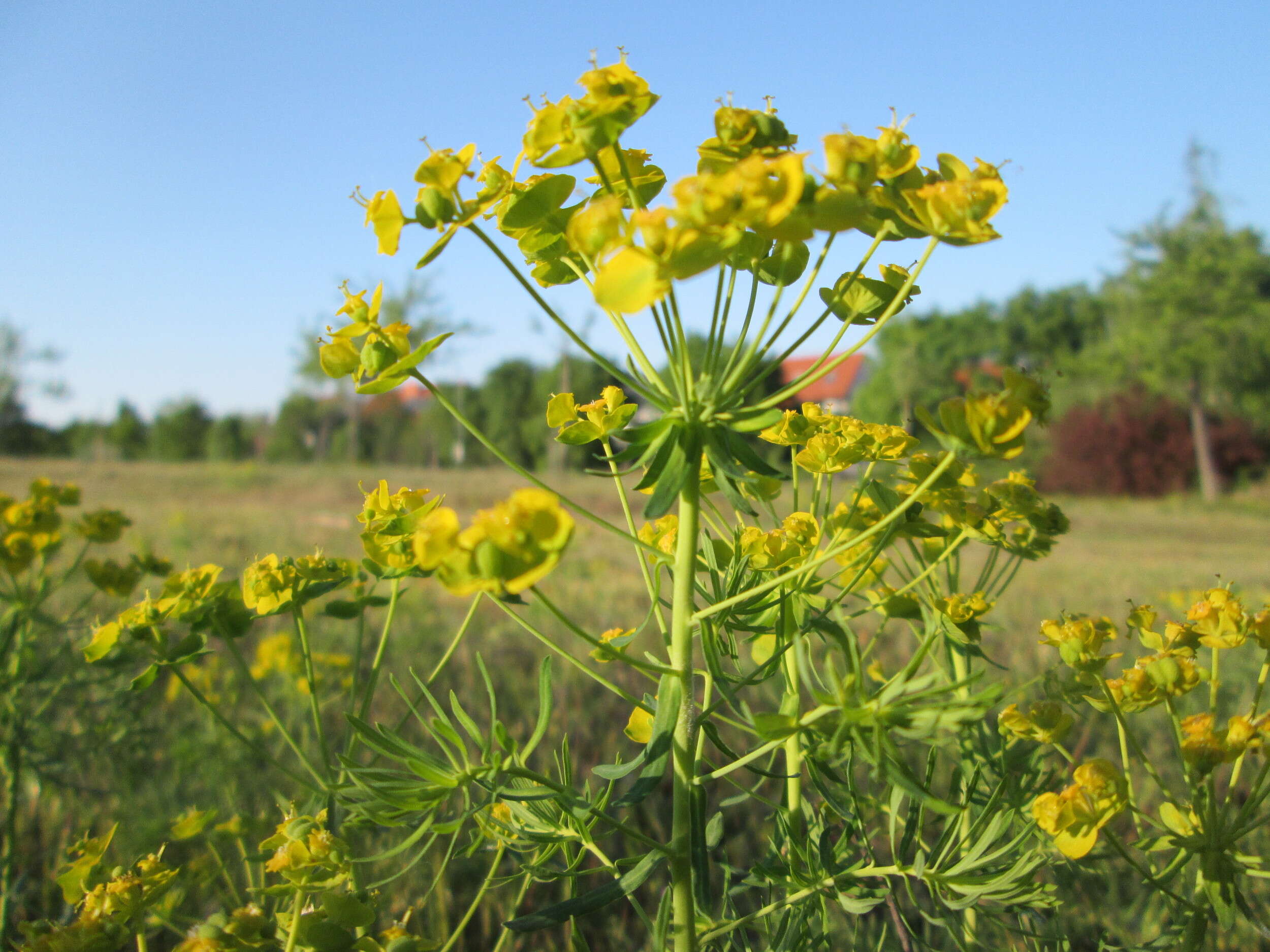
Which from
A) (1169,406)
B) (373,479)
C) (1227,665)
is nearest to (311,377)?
(373,479)

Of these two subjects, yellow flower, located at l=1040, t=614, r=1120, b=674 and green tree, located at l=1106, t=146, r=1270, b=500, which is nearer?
yellow flower, located at l=1040, t=614, r=1120, b=674

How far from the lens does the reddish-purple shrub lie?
23516mm

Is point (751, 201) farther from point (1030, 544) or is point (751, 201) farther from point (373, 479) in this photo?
point (373, 479)

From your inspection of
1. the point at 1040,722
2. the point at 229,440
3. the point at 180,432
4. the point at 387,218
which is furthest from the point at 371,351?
the point at 180,432

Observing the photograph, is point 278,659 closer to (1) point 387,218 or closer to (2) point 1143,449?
(1) point 387,218

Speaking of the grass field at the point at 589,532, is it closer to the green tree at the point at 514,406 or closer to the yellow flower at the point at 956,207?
the yellow flower at the point at 956,207

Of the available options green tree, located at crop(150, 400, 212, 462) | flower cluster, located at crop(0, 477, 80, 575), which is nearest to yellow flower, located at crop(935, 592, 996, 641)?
flower cluster, located at crop(0, 477, 80, 575)

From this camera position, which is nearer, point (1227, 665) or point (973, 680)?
point (973, 680)

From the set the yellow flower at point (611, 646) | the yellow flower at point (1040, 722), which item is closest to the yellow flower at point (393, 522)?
the yellow flower at point (611, 646)

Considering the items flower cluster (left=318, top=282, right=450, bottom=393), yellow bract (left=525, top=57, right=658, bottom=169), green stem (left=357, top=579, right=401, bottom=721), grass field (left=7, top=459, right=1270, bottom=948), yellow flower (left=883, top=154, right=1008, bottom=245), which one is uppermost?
yellow bract (left=525, top=57, right=658, bottom=169)

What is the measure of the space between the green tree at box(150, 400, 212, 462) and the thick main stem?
1670 inches

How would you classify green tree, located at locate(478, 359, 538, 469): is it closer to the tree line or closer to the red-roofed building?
the tree line

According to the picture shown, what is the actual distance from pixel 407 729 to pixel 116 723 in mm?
1114

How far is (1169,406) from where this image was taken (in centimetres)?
2408
